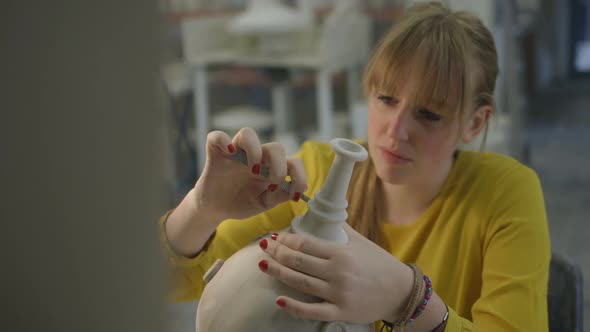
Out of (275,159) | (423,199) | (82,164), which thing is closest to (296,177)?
(275,159)

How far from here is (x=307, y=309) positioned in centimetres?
62

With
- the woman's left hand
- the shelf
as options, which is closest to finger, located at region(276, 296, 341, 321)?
the woman's left hand

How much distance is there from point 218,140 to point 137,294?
16.2 inches

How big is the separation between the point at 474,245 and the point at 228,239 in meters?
0.31

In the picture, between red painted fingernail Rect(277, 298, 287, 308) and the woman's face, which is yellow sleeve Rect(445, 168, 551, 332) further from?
red painted fingernail Rect(277, 298, 287, 308)

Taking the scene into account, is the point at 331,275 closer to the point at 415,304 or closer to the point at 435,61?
the point at 415,304

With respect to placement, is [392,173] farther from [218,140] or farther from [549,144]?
[549,144]

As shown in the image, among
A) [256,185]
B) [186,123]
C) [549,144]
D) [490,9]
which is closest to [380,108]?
[256,185]

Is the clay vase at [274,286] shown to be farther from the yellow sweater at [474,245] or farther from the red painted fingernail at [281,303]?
the yellow sweater at [474,245]

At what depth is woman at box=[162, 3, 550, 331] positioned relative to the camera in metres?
0.75

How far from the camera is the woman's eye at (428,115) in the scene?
84 cm

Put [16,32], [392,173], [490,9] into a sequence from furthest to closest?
[490,9] → [392,173] → [16,32]

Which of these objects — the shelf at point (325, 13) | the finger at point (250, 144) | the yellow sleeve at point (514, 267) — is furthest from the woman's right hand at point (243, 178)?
the shelf at point (325, 13)

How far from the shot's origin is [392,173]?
2.96ft
